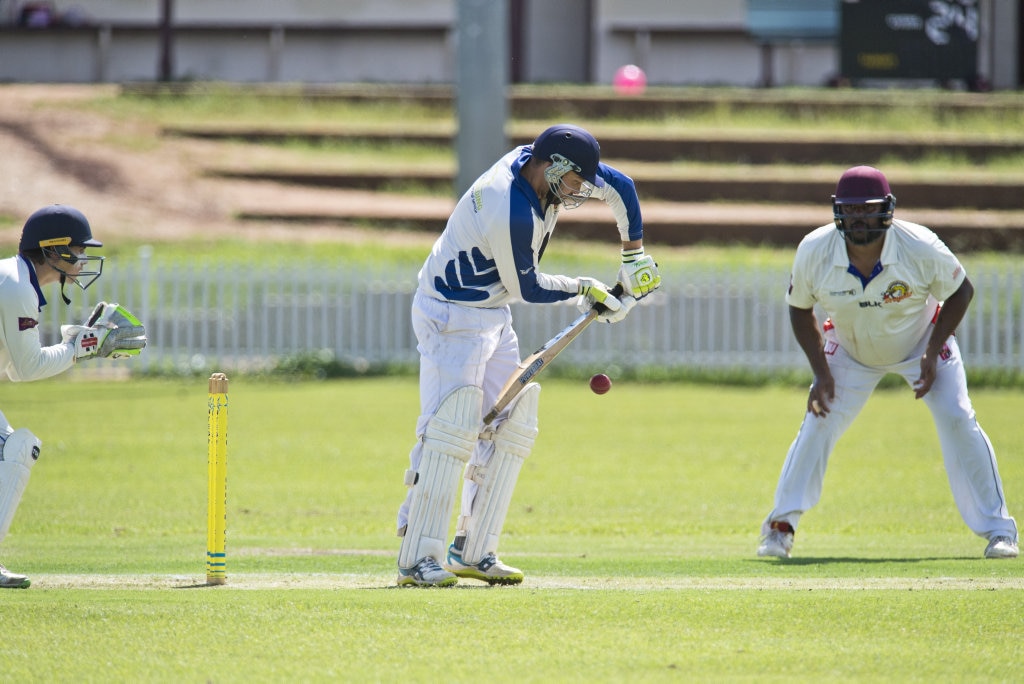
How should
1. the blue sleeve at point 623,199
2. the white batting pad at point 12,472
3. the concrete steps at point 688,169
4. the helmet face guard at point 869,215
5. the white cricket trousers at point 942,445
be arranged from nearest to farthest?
the white batting pad at point 12,472, the blue sleeve at point 623,199, the helmet face guard at point 869,215, the white cricket trousers at point 942,445, the concrete steps at point 688,169

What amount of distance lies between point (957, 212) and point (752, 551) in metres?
20.0

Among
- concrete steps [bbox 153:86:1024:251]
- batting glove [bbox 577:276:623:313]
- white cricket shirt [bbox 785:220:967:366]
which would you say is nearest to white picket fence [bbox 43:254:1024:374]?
concrete steps [bbox 153:86:1024:251]

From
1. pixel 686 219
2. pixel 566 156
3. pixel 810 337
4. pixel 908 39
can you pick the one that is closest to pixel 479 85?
pixel 686 219

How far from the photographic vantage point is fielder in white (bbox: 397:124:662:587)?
701 cm

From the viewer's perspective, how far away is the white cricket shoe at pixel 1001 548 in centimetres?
817

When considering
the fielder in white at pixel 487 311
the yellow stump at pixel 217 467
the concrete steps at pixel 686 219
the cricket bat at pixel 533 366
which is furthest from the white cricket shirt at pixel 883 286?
the concrete steps at pixel 686 219

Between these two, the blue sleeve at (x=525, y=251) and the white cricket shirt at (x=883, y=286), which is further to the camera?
the white cricket shirt at (x=883, y=286)

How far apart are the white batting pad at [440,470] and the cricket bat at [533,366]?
0.53ft

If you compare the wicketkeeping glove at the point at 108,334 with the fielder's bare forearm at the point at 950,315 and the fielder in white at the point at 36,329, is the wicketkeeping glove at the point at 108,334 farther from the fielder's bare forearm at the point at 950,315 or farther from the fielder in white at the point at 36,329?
the fielder's bare forearm at the point at 950,315

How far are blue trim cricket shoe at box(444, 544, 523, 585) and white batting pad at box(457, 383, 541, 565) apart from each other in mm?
32

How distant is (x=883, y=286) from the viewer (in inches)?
325

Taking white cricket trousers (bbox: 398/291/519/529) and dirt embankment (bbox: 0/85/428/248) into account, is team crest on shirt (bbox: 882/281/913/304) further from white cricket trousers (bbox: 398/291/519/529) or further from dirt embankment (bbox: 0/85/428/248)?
dirt embankment (bbox: 0/85/428/248)

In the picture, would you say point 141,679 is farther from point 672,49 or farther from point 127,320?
point 672,49

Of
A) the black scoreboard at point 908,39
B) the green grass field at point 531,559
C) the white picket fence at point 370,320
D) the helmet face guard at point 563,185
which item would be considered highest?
the black scoreboard at point 908,39
